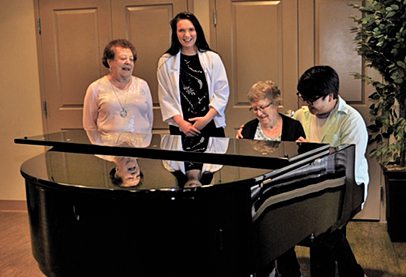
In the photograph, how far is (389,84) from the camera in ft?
11.3

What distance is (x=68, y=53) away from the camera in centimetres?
425

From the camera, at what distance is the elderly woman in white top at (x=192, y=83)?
331 centimetres

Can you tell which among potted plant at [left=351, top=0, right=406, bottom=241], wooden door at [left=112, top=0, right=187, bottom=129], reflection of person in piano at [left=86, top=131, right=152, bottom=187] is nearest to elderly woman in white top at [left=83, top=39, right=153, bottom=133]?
reflection of person in piano at [left=86, top=131, right=152, bottom=187]

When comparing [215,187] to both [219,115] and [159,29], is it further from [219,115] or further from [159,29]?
[159,29]

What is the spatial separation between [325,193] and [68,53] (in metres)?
2.80

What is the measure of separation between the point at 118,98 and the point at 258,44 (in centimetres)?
117

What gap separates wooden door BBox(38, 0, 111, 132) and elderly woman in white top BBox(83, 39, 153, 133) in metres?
0.89

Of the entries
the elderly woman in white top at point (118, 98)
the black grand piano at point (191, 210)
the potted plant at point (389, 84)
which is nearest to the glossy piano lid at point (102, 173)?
the black grand piano at point (191, 210)

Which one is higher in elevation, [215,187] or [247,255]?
[215,187]

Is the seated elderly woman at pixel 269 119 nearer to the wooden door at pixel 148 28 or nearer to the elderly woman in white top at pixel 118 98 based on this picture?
the elderly woman in white top at pixel 118 98

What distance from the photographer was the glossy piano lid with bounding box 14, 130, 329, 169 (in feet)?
6.48

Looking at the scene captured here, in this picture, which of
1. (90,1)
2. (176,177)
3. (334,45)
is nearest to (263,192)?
(176,177)

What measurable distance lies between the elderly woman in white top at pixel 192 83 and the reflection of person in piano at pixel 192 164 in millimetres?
708

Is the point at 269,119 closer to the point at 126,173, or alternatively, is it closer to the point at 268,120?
the point at 268,120
